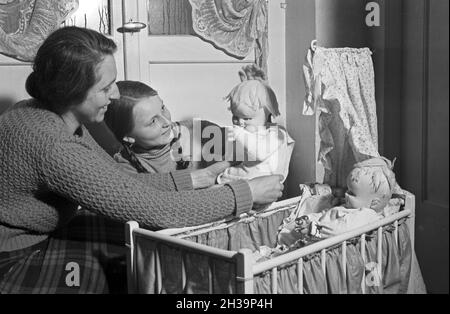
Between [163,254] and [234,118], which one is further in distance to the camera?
[234,118]

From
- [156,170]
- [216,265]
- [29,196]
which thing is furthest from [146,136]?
[216,265]

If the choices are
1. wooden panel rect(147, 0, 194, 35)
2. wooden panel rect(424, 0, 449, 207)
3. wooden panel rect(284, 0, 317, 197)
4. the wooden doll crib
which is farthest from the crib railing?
wooden panel rect(147, 0, 194, 35)

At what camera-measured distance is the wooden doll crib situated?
39.6 inches

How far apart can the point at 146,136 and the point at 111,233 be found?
27cm

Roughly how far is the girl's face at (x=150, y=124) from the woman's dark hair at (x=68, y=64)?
0.25m

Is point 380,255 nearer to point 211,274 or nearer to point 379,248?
point 379,248

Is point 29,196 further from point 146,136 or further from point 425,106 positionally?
point 425,106

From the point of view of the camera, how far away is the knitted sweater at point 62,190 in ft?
3.59

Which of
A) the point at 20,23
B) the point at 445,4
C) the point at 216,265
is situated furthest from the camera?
the point at 20,23

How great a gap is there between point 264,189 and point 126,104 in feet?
1.53

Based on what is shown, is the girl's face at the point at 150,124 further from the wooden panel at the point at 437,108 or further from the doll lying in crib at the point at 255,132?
the wooden panel at the point at 437,108

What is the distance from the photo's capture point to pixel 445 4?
4.29 feet
